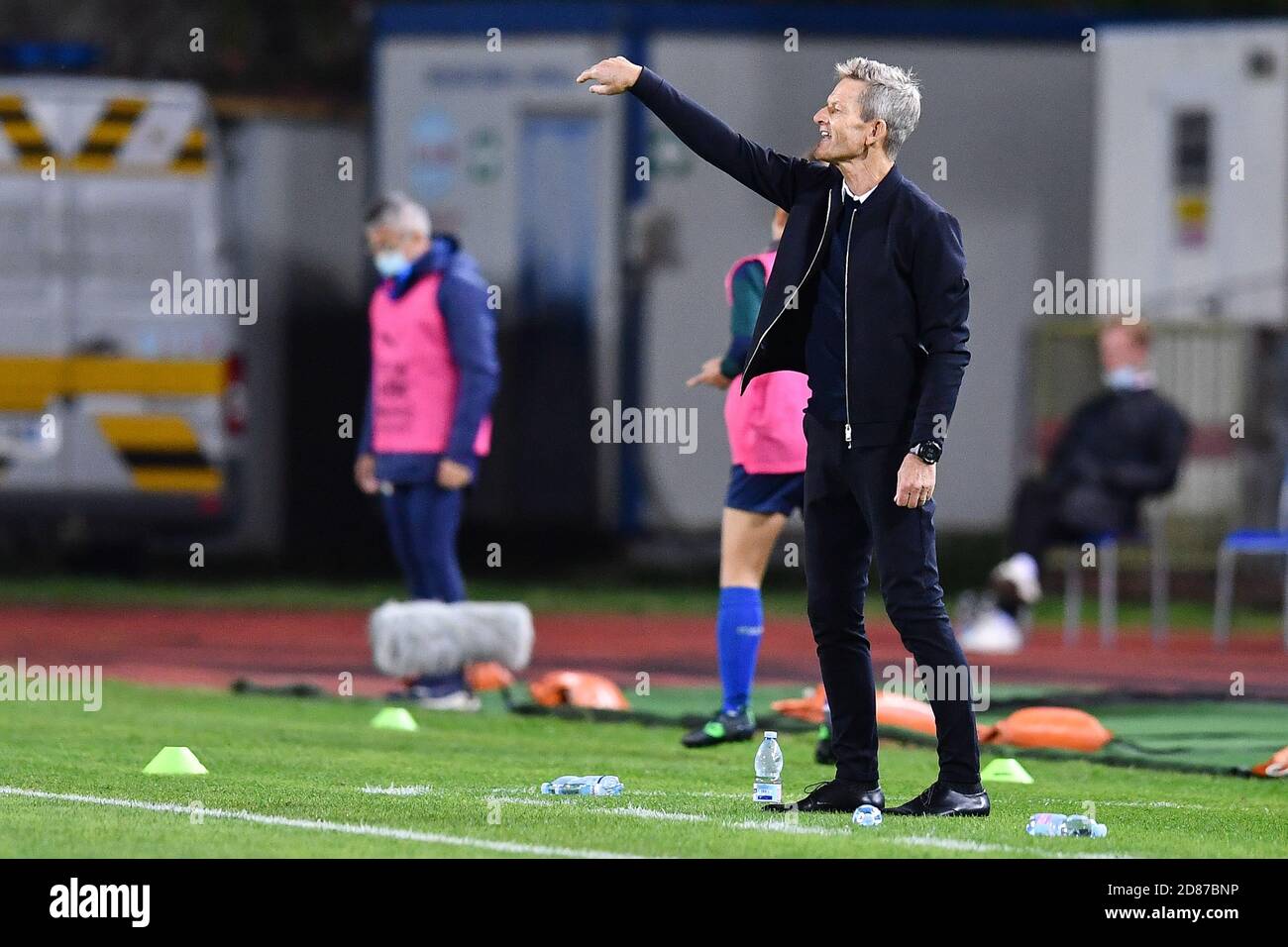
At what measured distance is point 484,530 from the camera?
61.0 feet

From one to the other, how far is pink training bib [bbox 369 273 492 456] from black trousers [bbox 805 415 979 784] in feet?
13.9

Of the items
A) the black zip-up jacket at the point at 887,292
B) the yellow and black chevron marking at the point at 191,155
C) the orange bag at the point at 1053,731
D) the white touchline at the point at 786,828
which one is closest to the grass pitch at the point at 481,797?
the white touchline at the point at 786,828

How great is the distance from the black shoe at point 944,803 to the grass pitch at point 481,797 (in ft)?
0.24

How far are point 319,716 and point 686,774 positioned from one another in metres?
Answer: 2.65

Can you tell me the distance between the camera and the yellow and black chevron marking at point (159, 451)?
16.9 meters

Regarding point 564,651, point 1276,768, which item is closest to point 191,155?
point 564,651

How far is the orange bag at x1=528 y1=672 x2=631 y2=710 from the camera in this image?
1108 centimetres

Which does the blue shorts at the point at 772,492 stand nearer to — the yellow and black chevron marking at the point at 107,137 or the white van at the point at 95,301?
the white van at the point at 95,301

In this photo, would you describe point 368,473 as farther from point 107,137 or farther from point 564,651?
point 107,137

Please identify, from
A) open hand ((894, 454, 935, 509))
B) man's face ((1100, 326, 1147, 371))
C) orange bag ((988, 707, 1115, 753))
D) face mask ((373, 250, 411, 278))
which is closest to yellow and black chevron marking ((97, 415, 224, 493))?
→ face mask ((373, 250, 411, 278))

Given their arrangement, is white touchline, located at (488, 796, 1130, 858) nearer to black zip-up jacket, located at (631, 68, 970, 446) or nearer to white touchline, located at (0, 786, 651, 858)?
white touchline, located at (0, 786, 651, 858)

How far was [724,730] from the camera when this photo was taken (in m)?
9.77
